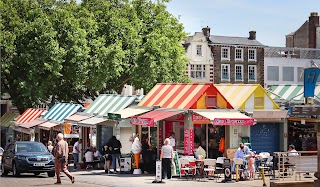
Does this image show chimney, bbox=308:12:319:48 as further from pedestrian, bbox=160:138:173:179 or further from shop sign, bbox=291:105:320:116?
shop sign, bbox=291:105:320:116

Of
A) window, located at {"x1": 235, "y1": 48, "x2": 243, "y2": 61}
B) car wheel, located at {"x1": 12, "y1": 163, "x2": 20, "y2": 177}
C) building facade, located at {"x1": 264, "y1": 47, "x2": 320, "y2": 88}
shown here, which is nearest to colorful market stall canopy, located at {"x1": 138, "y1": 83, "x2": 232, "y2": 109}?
car wheel, located at {"x1": 12, "y1": 163, "x2": 20, "y2": 177}

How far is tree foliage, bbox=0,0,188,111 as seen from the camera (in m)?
50.8

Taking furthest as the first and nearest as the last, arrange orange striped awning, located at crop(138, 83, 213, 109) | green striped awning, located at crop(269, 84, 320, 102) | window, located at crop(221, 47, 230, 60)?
window, located at crop(221, 47, 230, 60), green striped awning, located at crop(269, 84, 320, 102), orange striped awning, located at crop(138, 83, 213, 109)

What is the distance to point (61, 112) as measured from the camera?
41.8 m

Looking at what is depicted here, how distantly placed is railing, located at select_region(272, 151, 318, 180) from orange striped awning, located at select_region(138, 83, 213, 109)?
14.9ft

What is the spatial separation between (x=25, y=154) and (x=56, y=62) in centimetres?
2302

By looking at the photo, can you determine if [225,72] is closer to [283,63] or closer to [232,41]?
[232,41]

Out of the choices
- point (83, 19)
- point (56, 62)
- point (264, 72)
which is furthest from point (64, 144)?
point (264, 72)

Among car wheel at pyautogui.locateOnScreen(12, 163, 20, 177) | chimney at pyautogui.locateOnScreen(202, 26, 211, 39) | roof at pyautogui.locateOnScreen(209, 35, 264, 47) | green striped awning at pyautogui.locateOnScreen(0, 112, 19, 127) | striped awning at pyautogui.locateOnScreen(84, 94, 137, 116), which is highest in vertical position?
chimney at pyautogui.locateOnScreen(202, 26, 211, 39)

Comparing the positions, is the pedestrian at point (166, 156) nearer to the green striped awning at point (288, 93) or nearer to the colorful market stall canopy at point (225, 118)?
the colorful market stall canopy at point (225, 118)

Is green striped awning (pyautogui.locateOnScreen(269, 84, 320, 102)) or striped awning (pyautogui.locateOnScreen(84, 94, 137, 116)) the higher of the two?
green striped awning (pyautogui.locateOnScreen(269, 84, 320, 102))

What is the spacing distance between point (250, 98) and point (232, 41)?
2036 inches

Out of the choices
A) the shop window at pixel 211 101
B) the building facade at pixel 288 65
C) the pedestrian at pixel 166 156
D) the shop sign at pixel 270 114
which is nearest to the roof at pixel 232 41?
the building facade at pixel 288 65

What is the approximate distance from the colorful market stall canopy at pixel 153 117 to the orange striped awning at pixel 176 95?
15.2 inches
